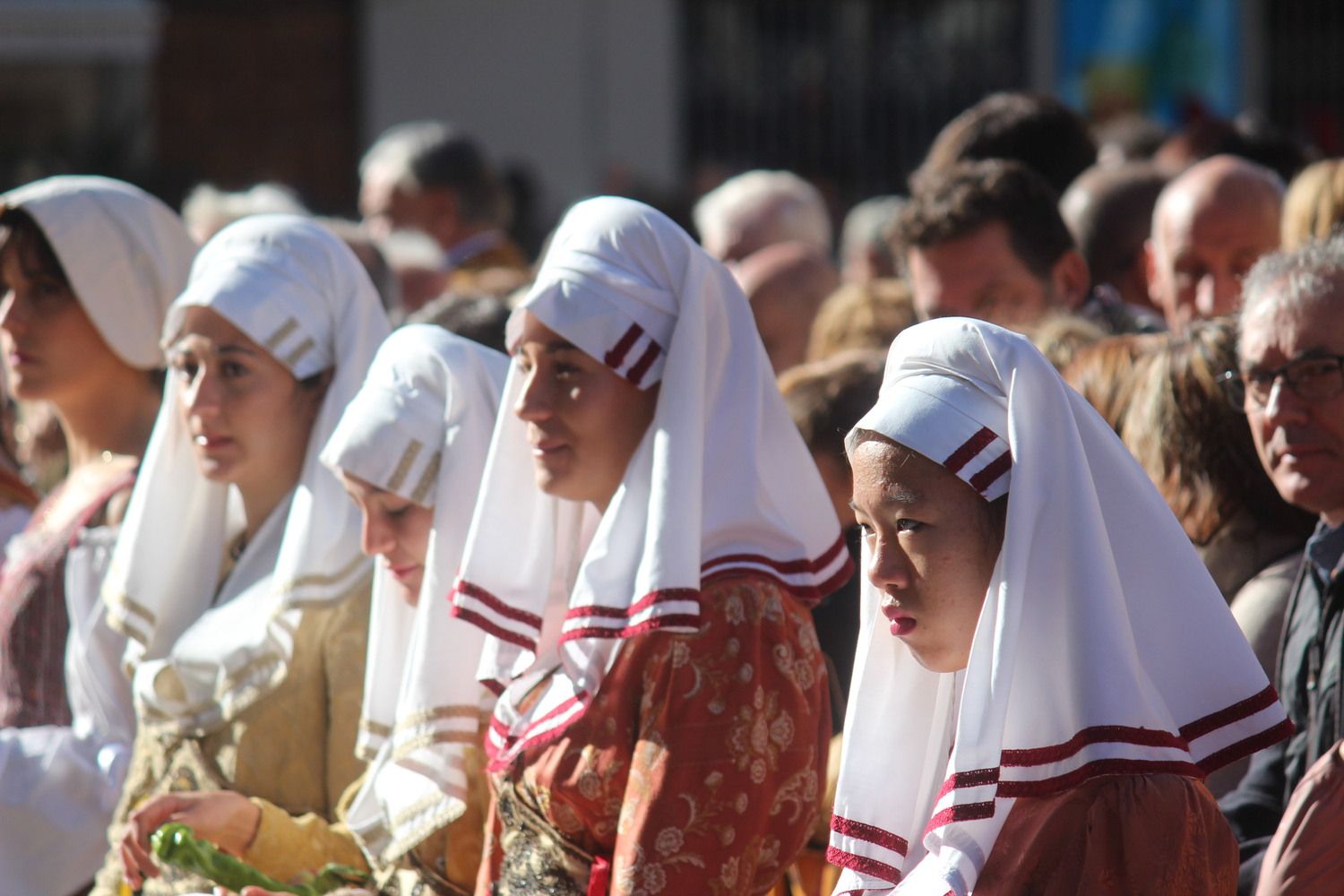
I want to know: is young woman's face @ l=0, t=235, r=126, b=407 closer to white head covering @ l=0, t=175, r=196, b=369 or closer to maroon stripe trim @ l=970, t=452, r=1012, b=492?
white head covering @ l=0, t=175, r=196, b=369

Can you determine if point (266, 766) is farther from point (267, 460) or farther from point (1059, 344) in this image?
point (1059, 344)

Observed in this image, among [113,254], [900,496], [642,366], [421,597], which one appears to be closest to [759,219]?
[113,254]

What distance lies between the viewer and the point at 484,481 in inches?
119

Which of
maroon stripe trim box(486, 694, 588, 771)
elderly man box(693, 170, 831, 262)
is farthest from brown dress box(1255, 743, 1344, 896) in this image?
elderly man box(693, 170, 831, 262)

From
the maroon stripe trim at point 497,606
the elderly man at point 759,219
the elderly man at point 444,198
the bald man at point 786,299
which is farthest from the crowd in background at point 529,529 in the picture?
the elderly man at point 444,198

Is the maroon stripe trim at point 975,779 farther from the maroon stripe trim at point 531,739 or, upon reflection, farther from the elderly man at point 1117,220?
the elderly man at point 1117,220

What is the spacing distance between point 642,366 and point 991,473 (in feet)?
2.63

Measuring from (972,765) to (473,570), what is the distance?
114 cm

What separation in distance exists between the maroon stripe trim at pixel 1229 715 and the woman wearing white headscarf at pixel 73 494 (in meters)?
2.46

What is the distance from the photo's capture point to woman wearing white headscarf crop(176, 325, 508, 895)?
3.06 meters

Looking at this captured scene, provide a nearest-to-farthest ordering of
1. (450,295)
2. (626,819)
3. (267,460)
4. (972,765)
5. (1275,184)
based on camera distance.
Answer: (972,765) < (626,819) < (267,460) < (450,295) < (1275,184)

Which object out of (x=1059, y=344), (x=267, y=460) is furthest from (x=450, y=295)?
(x=1059, y=344)

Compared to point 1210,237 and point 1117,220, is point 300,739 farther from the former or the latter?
point 1117,220

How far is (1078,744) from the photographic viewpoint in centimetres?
207
